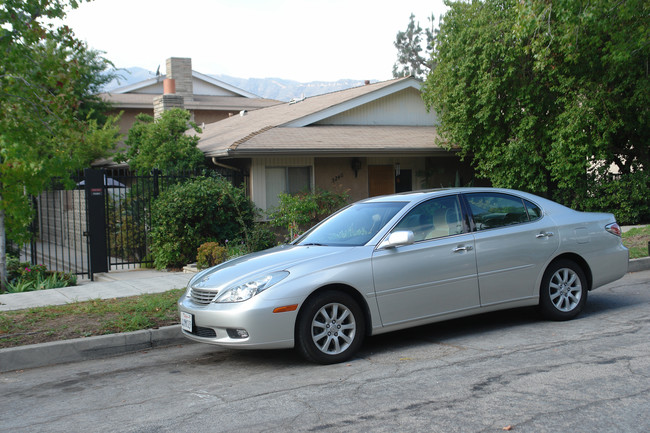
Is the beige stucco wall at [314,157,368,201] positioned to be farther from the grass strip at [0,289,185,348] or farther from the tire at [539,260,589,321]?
the tire at [539,260,589,321]

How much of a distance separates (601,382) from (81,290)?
8.82 meters

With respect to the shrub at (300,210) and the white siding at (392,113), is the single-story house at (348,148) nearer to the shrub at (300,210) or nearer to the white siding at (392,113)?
the white siding at (392,113)

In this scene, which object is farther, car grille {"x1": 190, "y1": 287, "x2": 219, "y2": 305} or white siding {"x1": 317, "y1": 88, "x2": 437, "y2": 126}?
white siding {"x1": 317, "y1": 88, "x2": 437, "y2": 126}

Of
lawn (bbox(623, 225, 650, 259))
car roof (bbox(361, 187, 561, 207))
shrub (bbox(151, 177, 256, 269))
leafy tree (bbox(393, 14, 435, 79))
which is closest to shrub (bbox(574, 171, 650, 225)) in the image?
lawn (bbox(623, 225, 650, 259))

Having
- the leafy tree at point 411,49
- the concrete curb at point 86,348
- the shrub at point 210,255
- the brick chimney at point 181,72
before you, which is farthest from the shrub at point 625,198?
the leafy tree at point 411,49

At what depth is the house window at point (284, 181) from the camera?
1576 centimetres

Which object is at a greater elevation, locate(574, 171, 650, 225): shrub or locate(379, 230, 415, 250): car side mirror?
locate(574, 171, 650, 225): shrub

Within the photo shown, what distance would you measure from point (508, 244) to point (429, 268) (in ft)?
3.58

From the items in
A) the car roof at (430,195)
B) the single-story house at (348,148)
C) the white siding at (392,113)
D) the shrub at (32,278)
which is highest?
the white siding at (392,113)

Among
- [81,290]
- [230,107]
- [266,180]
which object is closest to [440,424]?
[81,290]

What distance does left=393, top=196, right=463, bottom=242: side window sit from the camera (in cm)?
666

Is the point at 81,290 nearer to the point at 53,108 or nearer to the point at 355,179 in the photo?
the point at 53,108

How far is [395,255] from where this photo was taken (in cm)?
632

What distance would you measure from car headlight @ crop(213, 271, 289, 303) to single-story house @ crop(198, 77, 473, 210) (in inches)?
346
